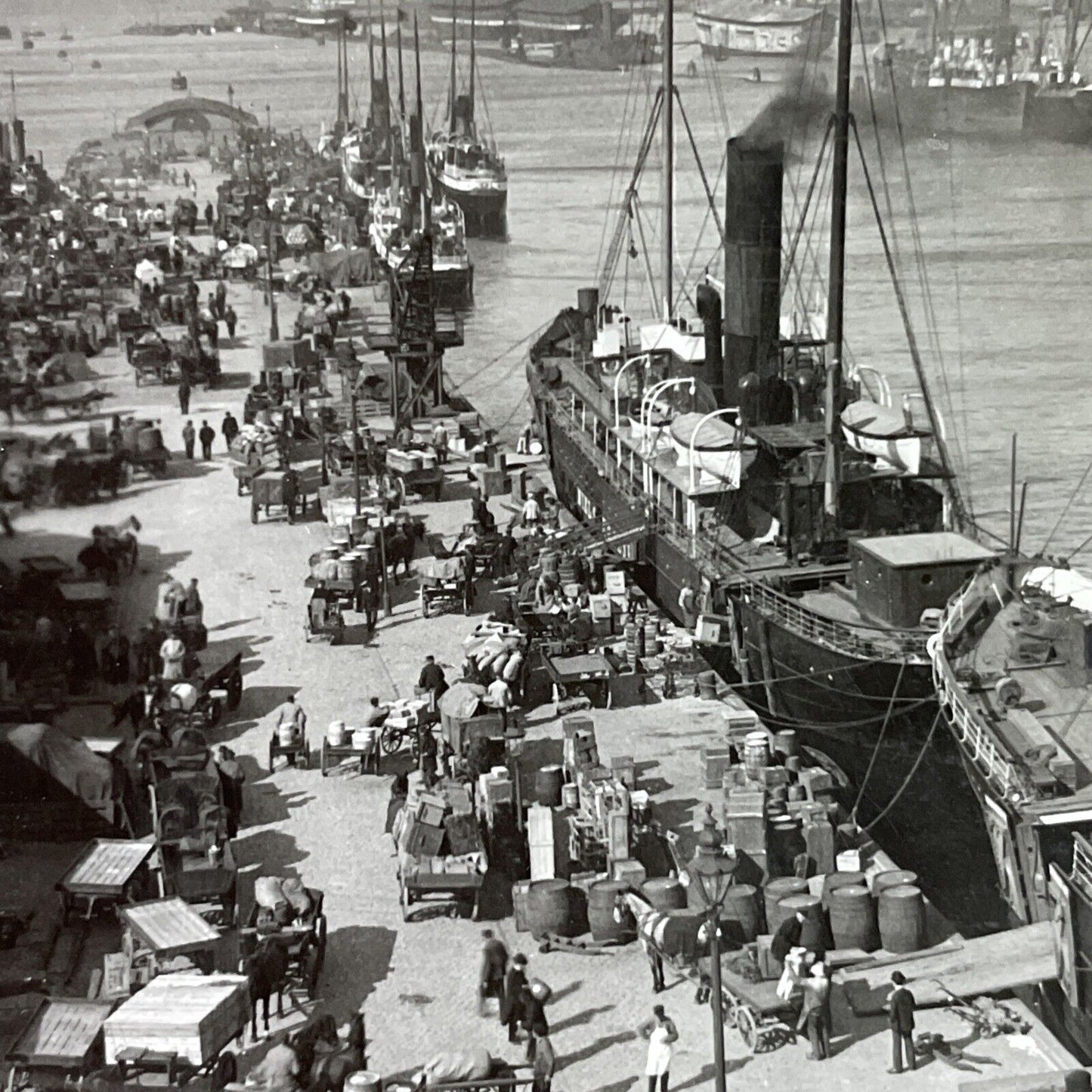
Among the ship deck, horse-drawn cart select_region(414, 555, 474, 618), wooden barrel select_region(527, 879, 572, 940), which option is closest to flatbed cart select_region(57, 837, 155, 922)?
wooden barrel select_region(527, 879, 572, 940)

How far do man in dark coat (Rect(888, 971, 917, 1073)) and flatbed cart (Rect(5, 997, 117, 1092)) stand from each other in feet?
22.9

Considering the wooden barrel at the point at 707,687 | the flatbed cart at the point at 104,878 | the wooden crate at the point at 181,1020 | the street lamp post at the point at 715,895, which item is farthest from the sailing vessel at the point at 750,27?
the wooden crate at the point at 181,1020

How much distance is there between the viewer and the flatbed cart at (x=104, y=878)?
1966 cm

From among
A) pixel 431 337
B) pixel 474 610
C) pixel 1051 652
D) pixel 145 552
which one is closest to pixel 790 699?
pixel 1051 652

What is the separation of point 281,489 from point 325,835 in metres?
17.0

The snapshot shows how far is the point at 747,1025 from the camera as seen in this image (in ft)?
57.0

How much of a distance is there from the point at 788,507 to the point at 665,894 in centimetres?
1104

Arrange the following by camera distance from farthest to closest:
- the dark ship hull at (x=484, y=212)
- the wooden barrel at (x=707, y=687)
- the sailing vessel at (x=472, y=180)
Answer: the sailing vessel at (x=472, y=180) → the dark ship hull at (x=484, y=212) → the wooden barrel at (x=707, y=687)

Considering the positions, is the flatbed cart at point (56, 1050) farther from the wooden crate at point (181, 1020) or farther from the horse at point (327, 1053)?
the horse at point (327, 1053)

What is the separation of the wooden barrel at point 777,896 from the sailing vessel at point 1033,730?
2.52 meters

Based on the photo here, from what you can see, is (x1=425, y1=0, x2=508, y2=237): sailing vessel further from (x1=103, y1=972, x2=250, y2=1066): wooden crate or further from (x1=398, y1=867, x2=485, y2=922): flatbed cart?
(x1=103, y1=972, x2=250, y2=1066): wooden crate

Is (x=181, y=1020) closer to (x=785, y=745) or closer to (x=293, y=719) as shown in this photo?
(x=293, y=719)

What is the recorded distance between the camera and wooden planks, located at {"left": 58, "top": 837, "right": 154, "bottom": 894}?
19.7 metres

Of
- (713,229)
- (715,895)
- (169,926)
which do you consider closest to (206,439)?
(169,926)
